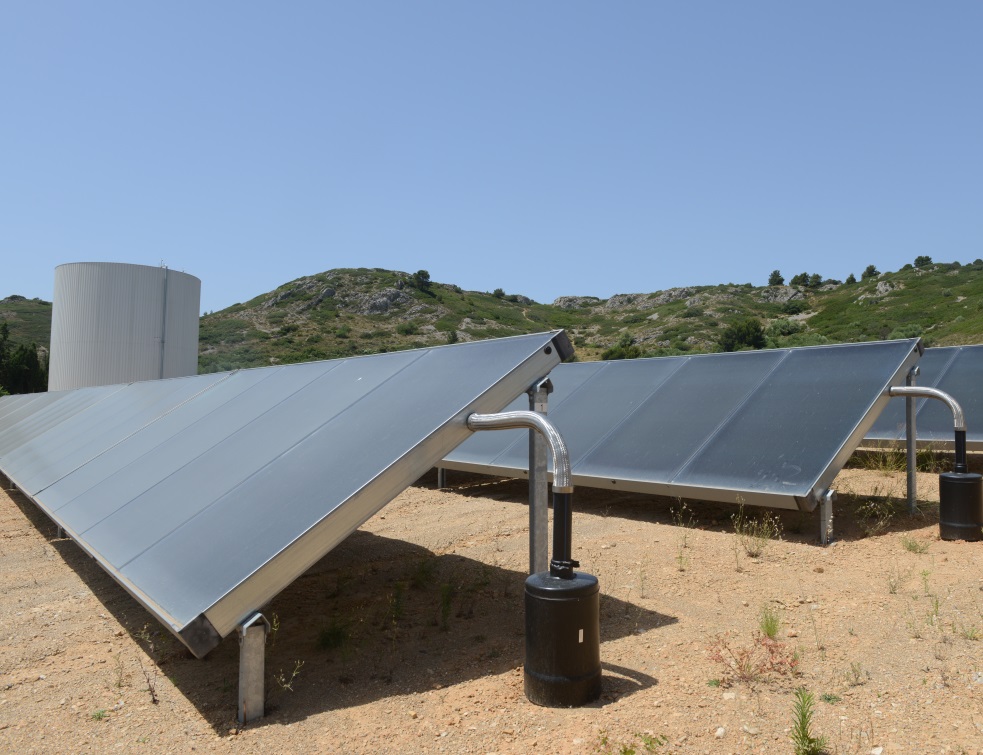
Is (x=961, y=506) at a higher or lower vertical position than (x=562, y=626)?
higher

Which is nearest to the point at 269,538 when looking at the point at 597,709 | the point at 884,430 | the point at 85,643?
the point at 597,709

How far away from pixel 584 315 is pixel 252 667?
312ft

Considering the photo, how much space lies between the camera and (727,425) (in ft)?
25.1

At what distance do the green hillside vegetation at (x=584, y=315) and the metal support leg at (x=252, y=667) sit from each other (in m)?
37.3

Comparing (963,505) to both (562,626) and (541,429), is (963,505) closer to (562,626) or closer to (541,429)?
(541,429)

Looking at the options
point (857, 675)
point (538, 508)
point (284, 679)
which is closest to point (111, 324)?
point (284, 679)

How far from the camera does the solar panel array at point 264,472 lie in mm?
3459

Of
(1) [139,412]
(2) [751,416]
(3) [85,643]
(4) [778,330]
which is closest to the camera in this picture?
(3) [85,643]

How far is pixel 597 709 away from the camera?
11.3 feet

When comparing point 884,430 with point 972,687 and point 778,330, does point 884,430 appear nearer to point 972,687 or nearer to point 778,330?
point 972,687

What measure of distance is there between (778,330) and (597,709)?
55.5 meters

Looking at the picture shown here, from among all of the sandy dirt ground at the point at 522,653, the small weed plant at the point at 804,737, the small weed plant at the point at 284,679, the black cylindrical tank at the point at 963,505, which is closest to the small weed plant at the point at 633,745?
the sandy dirt ground at the point at 522,653

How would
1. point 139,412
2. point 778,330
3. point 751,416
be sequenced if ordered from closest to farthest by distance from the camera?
point 751,416 → point 139,412 → point 778,330

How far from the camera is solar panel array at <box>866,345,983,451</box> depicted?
9734 mm
